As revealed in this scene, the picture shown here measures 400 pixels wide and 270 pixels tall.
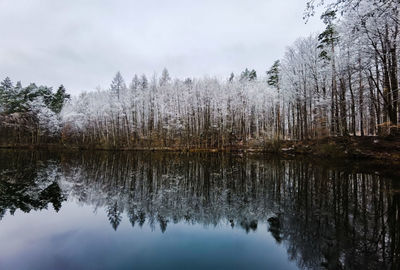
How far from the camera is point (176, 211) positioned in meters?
6.95

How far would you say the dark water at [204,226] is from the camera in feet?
13.6

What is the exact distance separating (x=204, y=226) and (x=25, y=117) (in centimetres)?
5661

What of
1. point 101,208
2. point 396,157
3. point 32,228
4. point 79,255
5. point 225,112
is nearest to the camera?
point 79,255

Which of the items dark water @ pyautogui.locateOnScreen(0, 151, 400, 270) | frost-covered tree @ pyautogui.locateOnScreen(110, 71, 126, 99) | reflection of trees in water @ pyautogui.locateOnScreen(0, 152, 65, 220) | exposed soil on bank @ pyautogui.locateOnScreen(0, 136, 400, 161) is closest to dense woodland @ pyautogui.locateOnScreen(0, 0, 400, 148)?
frost-covered tree @ pyautogui.locateOnScreen(110, 71, 126, 99)

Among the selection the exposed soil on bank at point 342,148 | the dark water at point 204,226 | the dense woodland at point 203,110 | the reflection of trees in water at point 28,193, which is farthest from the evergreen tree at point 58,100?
the dark water at point 204,226

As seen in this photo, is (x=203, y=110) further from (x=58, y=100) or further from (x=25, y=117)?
(x=58, y=100)

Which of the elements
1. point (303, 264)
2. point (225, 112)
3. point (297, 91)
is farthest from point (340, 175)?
point (225, 112)

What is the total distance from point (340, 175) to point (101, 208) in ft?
40.9

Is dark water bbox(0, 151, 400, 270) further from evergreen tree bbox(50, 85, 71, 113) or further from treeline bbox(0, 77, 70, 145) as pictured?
evergreen tree bbox(50, 85, 71, 113)

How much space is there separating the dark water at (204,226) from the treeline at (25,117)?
46.0m

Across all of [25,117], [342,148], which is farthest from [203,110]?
[25,117]

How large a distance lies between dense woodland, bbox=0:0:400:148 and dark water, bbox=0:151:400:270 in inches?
632

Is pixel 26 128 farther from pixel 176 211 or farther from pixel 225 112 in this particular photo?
pixel 176 211

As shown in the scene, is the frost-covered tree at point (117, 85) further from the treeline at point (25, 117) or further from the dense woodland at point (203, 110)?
the treeline at point (25, 117)
